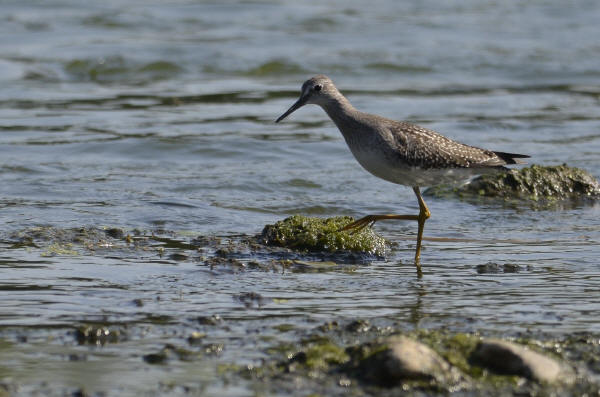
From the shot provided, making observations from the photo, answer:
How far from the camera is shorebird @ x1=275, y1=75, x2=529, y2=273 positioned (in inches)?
298

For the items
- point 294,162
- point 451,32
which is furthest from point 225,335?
point 451,32

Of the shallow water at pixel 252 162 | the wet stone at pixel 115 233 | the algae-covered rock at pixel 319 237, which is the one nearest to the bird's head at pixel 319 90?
the algae-covered rock at pixel 319 237

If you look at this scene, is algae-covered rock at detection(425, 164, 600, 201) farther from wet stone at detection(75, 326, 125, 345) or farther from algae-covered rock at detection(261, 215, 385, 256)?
wet stone at detection(75, 326, 125, 345)

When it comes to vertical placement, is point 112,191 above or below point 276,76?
below

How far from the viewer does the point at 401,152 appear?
7543 millimetres

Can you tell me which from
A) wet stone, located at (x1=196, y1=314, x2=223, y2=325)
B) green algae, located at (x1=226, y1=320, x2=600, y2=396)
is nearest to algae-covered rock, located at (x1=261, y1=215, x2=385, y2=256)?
wet stone, located at (x1=196, y1=314, x2=223, y2=325)

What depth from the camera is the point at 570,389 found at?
449 centimetres

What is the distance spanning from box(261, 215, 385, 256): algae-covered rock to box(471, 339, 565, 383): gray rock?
279 centimetres

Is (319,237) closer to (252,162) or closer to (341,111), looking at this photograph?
(341,111)

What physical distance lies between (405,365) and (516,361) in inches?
22.2

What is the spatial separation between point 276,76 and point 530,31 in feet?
21.5

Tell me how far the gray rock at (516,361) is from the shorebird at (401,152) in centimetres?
248

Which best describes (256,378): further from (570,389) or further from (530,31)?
(530,31)

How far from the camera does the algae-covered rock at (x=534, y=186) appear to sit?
10.0 metres
